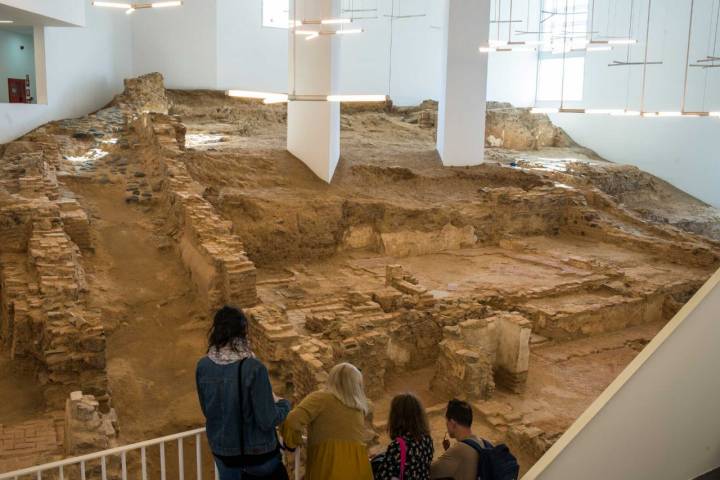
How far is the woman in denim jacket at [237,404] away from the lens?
3.56 meters

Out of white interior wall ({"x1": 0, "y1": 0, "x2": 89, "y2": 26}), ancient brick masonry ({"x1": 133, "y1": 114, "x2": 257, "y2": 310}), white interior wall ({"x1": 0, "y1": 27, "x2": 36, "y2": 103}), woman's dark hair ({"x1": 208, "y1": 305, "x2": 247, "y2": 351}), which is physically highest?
white interior wall ({"x1": 0, "y1": 0, "x2": 89, "y2": 26})

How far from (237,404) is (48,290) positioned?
17.6ft

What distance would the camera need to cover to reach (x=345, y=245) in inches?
575

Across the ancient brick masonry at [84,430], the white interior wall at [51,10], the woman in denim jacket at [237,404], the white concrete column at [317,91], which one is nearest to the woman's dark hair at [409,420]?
the woman in denim jacket at [237,404]

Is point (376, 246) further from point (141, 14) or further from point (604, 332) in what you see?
point (141, 14)

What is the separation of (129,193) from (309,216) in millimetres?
3584

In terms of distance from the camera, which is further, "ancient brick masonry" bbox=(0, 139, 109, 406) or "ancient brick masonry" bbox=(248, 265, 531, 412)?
"ancient brick masonry" bbox=(248, 265, 531, 412)

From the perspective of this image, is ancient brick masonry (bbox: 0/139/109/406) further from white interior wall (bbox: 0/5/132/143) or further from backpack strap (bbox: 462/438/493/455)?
backpack strap (bbox: 462/438/493/455)

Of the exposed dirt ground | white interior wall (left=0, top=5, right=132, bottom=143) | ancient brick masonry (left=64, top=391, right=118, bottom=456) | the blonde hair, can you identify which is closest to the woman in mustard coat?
the blonde hair

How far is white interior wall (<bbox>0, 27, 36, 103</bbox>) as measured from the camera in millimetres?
17797

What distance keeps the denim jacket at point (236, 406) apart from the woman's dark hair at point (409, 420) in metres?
0.62

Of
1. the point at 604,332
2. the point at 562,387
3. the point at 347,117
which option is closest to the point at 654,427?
the point at 562,387

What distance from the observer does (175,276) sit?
34.5 feet

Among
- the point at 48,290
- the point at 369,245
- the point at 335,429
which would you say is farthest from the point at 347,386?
the point at 369,245
